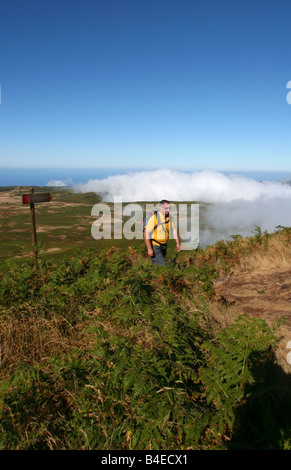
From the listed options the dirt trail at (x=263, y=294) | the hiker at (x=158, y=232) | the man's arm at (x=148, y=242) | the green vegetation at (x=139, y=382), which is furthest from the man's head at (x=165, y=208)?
the green vegetation at (x=139, y=382)

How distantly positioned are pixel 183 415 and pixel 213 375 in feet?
1.71

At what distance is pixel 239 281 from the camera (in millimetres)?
6430

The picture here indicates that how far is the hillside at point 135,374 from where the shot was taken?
2.17 m

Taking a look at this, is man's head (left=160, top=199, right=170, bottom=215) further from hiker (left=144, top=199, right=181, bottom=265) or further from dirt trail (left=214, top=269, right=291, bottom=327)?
dirt trail (left=214, top=269, right=291, bottom=327)

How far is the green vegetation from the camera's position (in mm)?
2160

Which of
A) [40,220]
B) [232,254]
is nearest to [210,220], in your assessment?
[40,220]

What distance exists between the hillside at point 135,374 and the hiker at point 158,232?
2.54 meters

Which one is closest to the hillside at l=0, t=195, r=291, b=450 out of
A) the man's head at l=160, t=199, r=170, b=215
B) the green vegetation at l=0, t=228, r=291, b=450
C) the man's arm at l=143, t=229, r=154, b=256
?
the green vegetation at l=0, t=228, r=291, b=450

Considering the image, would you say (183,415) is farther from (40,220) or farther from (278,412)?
(40,220)

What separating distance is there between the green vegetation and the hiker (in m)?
3.06
